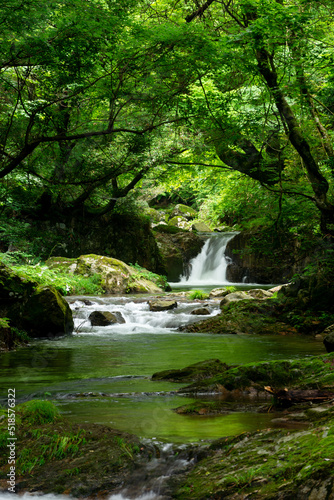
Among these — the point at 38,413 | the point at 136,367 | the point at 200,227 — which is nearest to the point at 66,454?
the point at 38,413

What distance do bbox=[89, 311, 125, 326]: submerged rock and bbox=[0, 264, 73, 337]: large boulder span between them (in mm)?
1706

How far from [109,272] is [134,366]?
11.4 meters

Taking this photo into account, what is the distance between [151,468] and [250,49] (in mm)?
6060

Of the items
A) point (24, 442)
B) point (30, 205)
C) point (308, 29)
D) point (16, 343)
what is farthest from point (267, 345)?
point (30, 205)

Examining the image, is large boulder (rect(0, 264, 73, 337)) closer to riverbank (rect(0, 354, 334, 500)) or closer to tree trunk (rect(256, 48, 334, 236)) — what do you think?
tree trunk (rect(256, 48, 334, 236))

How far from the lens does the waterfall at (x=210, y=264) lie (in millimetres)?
25281

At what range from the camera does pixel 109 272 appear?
1817 cm

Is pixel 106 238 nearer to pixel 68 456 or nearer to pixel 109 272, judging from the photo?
pixel 109 272

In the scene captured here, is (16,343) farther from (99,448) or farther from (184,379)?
(99,448)

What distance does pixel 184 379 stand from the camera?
561 cm

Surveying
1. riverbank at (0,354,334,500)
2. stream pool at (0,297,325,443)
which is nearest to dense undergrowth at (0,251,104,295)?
stream pool at (0,297,325,443)

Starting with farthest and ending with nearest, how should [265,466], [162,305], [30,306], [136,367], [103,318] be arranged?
[162,305] → [103,318] → [30,306] → [136,367] → [265,466]

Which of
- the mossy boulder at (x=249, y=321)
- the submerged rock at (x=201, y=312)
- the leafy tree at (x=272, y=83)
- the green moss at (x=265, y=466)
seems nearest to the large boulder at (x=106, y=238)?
the submerged rock at (x=201, y=312)

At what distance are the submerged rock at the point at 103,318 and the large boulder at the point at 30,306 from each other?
1.71 m
